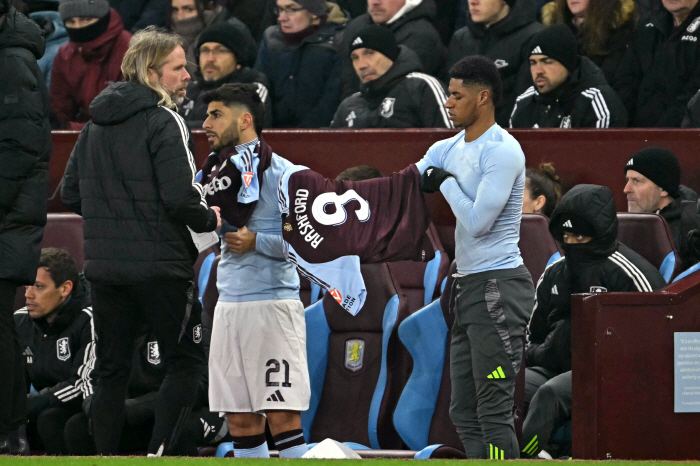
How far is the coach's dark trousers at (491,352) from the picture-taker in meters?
4.45

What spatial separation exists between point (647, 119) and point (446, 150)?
9.76 feet

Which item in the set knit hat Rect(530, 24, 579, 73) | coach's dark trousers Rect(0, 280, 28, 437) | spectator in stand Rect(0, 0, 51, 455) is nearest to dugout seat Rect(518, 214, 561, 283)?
knit hat Rect(530, 24, 579, 73)

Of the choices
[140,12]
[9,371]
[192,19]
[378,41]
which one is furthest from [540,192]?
[140,12]

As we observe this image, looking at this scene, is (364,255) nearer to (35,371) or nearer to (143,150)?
(143,150)

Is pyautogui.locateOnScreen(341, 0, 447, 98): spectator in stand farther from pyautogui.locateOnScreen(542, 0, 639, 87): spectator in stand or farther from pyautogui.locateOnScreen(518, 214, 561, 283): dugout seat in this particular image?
pyautogui.locateOnScreen(518, 214, 561, 283): dugout seat

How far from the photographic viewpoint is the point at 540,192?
6500mm

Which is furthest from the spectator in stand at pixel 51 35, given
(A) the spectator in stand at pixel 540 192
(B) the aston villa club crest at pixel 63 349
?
(A) the spectator in stand at pixel 540 192

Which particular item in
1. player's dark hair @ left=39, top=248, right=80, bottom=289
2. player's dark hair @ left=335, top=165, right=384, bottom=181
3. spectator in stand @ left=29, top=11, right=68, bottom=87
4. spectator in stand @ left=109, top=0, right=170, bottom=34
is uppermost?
spectator in stand @ left=109, top=0, right=170, bottom=34

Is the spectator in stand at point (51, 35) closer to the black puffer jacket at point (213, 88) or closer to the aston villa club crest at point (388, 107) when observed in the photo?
the black puffer jacket at point (213, 88)

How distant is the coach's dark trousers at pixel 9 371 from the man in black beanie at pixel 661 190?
3554mm

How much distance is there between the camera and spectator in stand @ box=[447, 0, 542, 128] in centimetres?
→ 759

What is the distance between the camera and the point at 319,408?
6.23 metres

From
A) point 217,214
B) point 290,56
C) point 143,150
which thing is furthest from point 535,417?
point 290,56

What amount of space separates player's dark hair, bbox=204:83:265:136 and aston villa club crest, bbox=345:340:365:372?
4.91 feet
